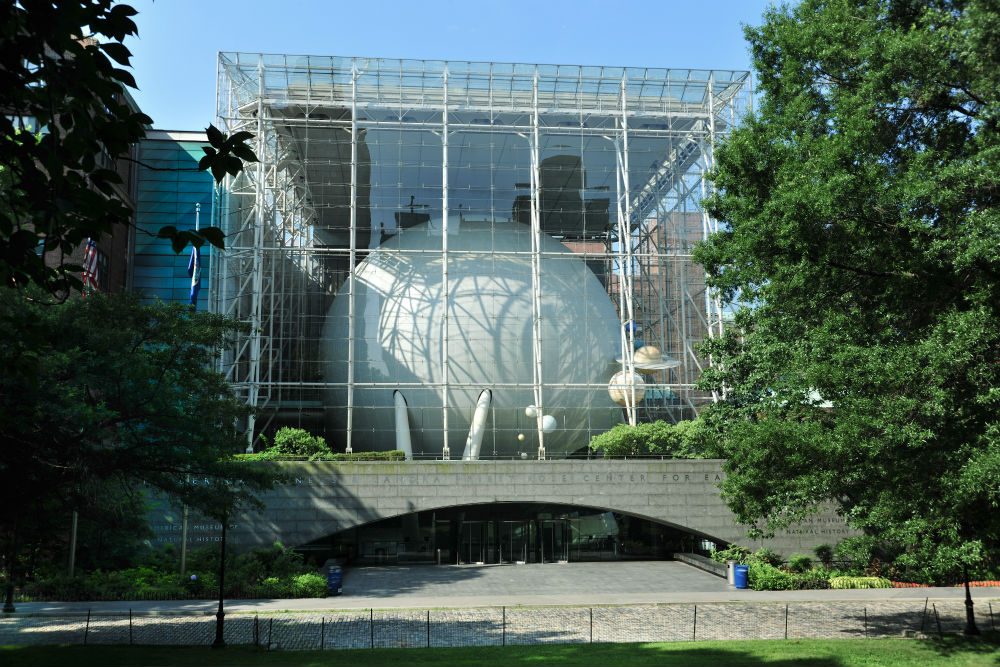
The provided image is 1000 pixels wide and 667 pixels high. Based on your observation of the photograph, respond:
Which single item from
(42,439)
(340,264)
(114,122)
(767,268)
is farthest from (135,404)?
(340,264)

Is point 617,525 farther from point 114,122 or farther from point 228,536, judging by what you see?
point 114,122

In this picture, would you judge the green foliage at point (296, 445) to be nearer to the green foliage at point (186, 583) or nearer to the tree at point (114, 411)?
the green foliage at point (186, 583)

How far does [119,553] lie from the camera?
29.0m

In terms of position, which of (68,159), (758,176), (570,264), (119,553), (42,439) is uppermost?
(570,264)

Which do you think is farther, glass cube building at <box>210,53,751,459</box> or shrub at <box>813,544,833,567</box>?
glass cube building at <box>210,53,751,459</box>

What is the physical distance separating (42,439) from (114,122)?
11.1 metres

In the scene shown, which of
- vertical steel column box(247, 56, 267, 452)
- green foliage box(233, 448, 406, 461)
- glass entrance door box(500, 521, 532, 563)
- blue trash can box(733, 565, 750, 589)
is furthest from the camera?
vertical steel column box(247, 56, 267, 452)

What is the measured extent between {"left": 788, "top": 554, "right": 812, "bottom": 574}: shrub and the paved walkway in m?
2.82

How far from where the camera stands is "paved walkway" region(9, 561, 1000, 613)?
24.3 m

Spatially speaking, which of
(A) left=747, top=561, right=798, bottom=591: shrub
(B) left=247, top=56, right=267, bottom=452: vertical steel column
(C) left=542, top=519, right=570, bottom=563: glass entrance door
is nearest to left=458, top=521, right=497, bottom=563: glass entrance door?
(C) left=542, top=519, right=570, bottom=563: glass entrance door

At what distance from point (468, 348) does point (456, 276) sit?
3559 mm

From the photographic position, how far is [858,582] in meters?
A: 28.1

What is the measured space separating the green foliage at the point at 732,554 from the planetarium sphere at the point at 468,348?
10.7 metres

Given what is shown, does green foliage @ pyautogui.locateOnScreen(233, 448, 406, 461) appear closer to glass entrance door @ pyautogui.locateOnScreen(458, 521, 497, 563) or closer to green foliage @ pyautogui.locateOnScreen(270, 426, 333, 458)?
green foliage @ pyautogui.locateOnScreen(270, 426, 333, 458)
